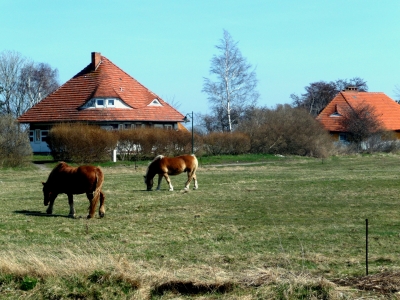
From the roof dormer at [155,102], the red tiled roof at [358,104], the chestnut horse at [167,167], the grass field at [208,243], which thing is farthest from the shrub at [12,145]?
the red tiled roof at [358,104]

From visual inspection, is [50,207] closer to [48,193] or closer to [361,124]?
[48,193]

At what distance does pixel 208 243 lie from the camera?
45.4 feet

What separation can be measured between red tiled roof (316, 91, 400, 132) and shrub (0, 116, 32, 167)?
38.1 meters

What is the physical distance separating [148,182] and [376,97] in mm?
56713

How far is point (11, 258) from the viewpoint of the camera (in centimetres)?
1044

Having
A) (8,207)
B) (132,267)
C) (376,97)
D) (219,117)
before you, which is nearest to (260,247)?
(132,267)

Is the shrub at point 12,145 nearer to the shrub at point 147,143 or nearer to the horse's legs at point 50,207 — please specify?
the shrub at point 147,143

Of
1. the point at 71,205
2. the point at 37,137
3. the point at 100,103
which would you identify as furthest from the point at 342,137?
the point at 71,205

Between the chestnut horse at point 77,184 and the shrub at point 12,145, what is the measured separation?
23.3 meters

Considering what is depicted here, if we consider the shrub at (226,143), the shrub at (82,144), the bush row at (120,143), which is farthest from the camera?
the shrub at (226,143)

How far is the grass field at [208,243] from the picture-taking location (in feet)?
30.3

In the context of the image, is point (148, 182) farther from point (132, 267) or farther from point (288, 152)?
point (288, 152)

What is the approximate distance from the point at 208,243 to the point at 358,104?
62326 mm

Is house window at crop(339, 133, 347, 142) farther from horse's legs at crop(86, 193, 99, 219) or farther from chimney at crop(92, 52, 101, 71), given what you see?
horse's legs at crop(86, 193, 99, 219)
